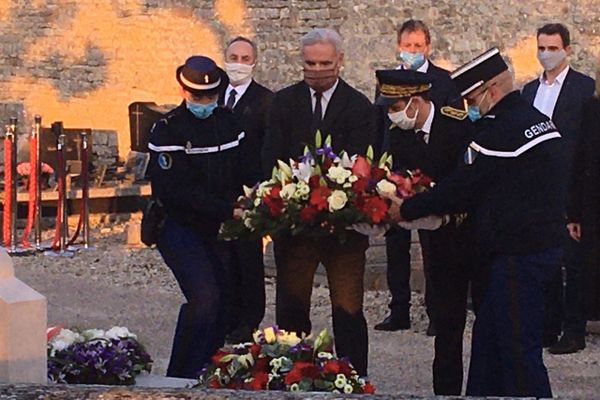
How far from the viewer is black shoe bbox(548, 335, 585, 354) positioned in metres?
8.88

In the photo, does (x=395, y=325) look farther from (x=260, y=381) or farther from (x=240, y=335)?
(x=260, y=381)

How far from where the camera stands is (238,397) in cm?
392

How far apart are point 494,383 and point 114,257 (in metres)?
7.39

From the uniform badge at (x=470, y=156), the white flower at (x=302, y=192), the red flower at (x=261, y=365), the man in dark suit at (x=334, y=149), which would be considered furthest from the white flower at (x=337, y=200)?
the red flower at (x=261, y=365)

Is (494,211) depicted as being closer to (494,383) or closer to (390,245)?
(494,383)

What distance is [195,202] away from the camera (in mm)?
7211

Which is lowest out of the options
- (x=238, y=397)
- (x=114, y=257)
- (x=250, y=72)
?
(x=114, y=257)

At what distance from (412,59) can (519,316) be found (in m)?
3.67

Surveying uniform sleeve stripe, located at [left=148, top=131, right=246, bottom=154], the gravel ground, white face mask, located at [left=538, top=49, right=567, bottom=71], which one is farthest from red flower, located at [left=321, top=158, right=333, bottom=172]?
white face mask, located at [left=538, top=49, right=567, bottom=71]

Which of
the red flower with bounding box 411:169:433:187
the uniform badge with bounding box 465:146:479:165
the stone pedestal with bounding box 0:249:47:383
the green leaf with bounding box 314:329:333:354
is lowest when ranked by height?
the green leaf with bounding box 314:329:333:354

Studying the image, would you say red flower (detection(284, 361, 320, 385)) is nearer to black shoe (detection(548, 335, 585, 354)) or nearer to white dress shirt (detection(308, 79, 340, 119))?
white dress shirt (detection(308, 79, 340, 119))

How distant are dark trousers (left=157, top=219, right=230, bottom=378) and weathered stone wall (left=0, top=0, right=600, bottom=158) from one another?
44.3 feet

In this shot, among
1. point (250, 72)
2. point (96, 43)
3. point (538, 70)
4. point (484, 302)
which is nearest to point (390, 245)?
point (250, 72)

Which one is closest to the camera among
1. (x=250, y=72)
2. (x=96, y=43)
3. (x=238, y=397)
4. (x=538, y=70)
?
(x=238, y=397)
